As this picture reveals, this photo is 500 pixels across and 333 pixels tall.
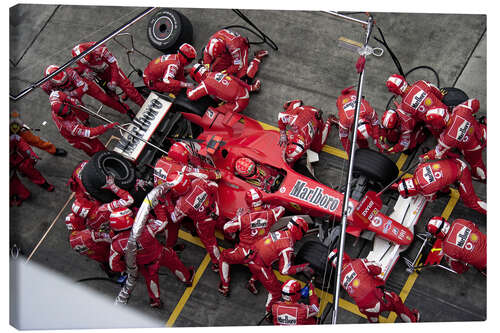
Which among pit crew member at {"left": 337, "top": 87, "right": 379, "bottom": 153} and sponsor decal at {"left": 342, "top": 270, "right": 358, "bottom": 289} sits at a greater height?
pit crew member at {"left": 337, "top": 87, "right": 379, "bottom": 153}

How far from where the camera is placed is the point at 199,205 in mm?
7125

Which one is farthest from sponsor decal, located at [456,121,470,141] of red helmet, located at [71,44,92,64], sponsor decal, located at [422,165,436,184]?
red helmet, located at [71,44,92,64]

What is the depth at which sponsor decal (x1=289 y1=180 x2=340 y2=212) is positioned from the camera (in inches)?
288

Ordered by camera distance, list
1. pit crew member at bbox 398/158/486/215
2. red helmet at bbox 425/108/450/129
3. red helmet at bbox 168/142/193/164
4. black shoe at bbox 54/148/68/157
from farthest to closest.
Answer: black shoe at bbox 54/148/68/157
red helmet at bbox 168/142/193/164
red helmet at bbox 425/108/450/129
pit crew member at bbox 398/158/486/215

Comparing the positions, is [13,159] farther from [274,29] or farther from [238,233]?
[274,29]

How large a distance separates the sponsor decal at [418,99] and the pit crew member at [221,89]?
2529 millimetres

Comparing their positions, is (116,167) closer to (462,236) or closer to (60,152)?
(60,152)

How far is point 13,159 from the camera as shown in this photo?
770 cm

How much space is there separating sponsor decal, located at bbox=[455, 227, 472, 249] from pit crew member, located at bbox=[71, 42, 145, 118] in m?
5.38

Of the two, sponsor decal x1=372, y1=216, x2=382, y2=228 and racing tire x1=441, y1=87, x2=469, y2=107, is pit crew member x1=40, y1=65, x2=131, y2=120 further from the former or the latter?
racing tire x1=441, y1=87, x2=469, y2=107

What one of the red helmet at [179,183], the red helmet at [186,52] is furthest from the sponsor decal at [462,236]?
the red helmet at [186,52]

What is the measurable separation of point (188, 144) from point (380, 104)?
329 centimetres

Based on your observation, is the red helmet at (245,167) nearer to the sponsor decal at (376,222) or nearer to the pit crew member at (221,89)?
the pit crew member at (221,89)

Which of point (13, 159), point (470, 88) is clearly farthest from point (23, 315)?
point (470, 88)
